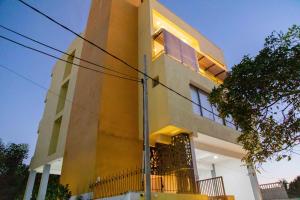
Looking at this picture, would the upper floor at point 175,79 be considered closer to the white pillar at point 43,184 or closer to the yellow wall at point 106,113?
the yellow wall at point 106,113

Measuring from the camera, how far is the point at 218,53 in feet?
68.2

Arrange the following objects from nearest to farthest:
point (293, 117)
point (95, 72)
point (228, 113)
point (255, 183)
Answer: point (293, 117), point (228, 113), point (95, 72), point (255, 183)

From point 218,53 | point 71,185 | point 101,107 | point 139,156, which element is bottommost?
point 71,185

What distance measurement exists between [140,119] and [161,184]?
13.4ft

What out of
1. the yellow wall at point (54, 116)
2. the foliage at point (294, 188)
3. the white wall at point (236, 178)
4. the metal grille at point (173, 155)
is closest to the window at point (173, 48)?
the metal grille at point (173, 155)

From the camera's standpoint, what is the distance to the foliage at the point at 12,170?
73.9 ft

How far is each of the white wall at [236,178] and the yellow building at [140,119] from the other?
0.07 metres

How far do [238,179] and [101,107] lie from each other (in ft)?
39.2

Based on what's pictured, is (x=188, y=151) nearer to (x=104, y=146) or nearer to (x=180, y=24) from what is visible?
(x=104, y=146)

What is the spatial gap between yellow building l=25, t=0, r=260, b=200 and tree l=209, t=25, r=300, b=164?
10.8 feet

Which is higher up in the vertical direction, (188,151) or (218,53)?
(218,53)

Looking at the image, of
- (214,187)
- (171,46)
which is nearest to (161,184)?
(214,187)

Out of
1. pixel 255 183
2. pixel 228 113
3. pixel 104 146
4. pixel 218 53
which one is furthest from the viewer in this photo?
pixel 218 53

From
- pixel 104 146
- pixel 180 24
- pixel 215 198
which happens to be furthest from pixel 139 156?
pixel 180 24
